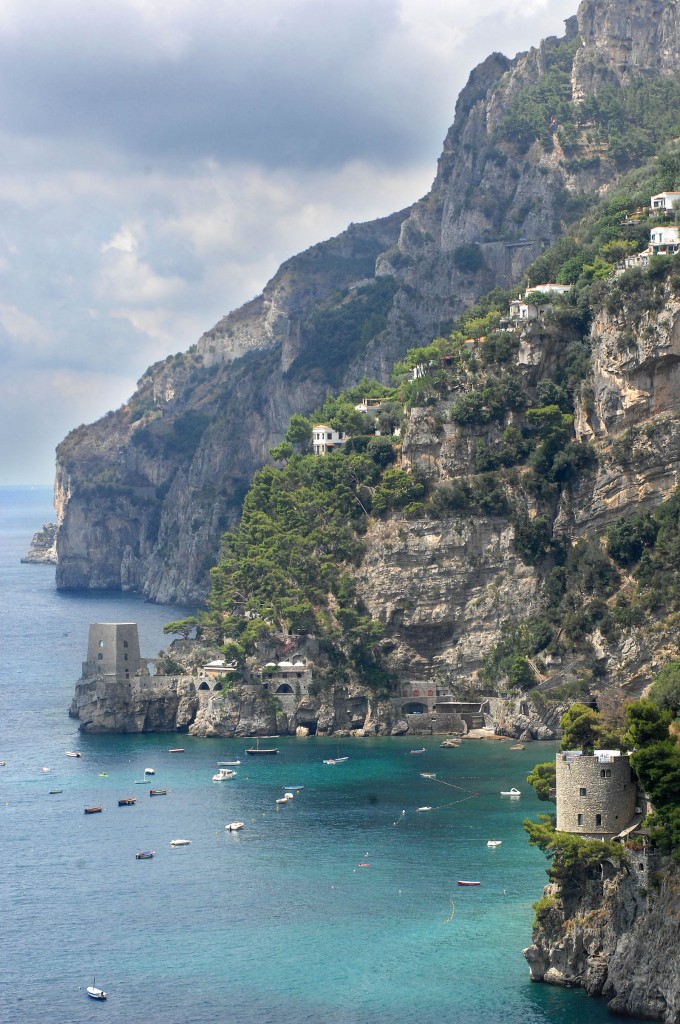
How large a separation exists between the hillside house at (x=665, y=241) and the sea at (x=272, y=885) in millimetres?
35292

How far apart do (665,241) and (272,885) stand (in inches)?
2365

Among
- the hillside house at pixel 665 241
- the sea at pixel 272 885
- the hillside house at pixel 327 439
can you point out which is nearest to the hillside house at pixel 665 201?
the hillside house at pixel 665 241

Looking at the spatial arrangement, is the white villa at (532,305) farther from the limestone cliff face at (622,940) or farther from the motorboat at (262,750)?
the limestone cliff face at (622,940)

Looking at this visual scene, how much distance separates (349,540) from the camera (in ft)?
458

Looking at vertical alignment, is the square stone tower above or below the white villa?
below

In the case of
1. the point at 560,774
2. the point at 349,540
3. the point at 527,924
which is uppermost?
the point at 349,540

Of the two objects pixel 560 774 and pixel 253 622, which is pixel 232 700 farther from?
pixel 560 774

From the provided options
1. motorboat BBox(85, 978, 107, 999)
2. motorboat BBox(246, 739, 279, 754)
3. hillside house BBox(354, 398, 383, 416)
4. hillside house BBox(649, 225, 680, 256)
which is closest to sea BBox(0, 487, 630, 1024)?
motorboat BBox(85, 978, 107, 999)

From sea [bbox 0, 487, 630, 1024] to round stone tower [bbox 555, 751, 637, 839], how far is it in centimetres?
574

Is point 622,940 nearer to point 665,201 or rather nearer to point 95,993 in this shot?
point 95,993

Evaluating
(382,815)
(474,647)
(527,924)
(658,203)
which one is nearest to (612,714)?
(527,924)

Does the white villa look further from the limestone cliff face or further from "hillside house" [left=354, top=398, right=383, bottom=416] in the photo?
the limestone cliff face

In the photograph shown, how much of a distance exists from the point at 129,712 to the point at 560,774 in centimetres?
6542

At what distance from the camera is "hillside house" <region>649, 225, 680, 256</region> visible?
136 m
